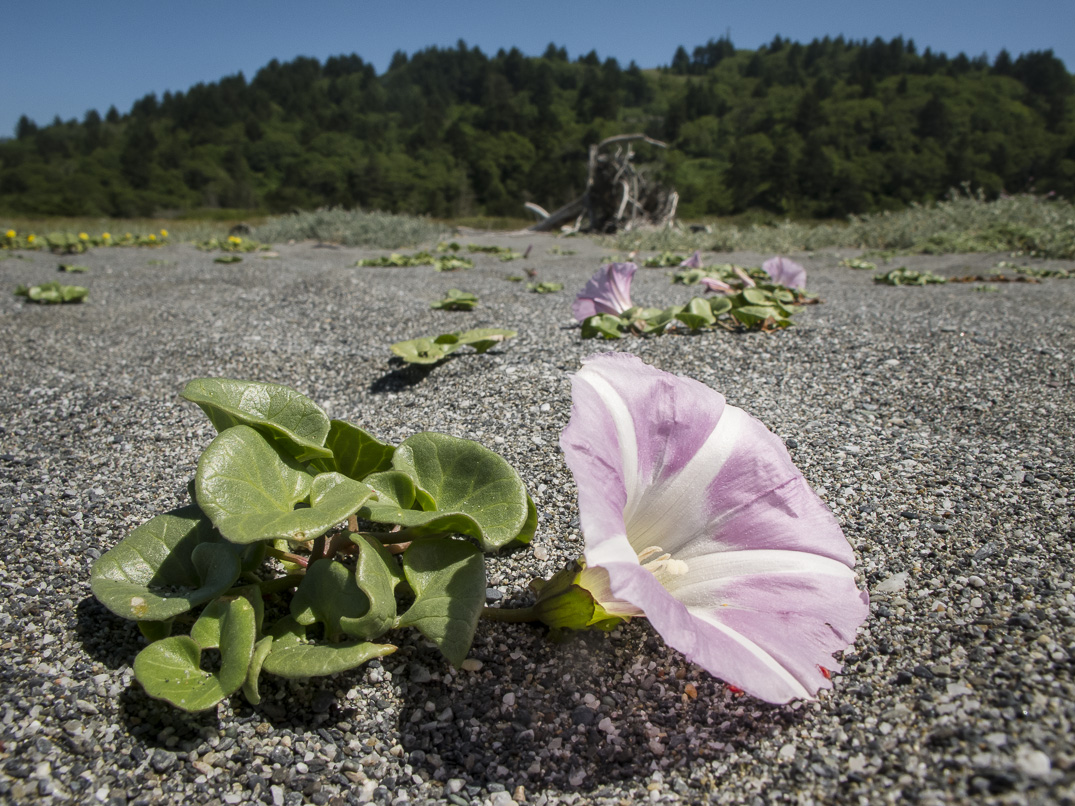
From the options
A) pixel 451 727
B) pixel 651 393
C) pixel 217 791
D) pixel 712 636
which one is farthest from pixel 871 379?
pixel 217 791

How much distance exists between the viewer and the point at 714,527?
3.81ft

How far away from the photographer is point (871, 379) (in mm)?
2486

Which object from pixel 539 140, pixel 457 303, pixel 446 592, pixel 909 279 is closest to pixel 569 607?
pixel 446 592

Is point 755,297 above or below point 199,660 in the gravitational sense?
above

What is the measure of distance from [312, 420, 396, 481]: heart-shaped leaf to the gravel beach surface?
0.35 metres

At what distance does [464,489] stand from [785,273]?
3.69m

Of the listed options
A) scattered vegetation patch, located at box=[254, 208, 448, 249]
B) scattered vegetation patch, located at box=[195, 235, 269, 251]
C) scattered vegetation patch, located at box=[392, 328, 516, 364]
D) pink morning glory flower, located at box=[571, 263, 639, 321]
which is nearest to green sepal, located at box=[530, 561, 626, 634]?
scattered vegetation patch, located at box=[392, 328, 516, 364]

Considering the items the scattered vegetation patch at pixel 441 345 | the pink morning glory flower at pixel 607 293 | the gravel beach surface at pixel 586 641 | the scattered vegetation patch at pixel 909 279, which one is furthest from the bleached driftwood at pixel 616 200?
the gravel beach surface at pixel 586 641

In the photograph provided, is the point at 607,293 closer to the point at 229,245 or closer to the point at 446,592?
the point at 446,592

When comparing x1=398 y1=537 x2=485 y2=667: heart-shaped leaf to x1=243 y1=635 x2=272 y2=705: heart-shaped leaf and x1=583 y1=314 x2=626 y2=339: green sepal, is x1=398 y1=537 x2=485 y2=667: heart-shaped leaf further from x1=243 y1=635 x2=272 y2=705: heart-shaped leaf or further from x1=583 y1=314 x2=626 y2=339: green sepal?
x1=583 y1=314 x2=626 y2=339: green sepal

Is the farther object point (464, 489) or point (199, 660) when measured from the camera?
point (464, 489)

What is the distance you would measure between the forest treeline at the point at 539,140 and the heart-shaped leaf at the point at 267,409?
16.9 metres

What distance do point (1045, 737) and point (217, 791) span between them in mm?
1103

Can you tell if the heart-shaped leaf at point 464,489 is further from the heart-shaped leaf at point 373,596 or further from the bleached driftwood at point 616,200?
the bleached driftwood at point 616,200
